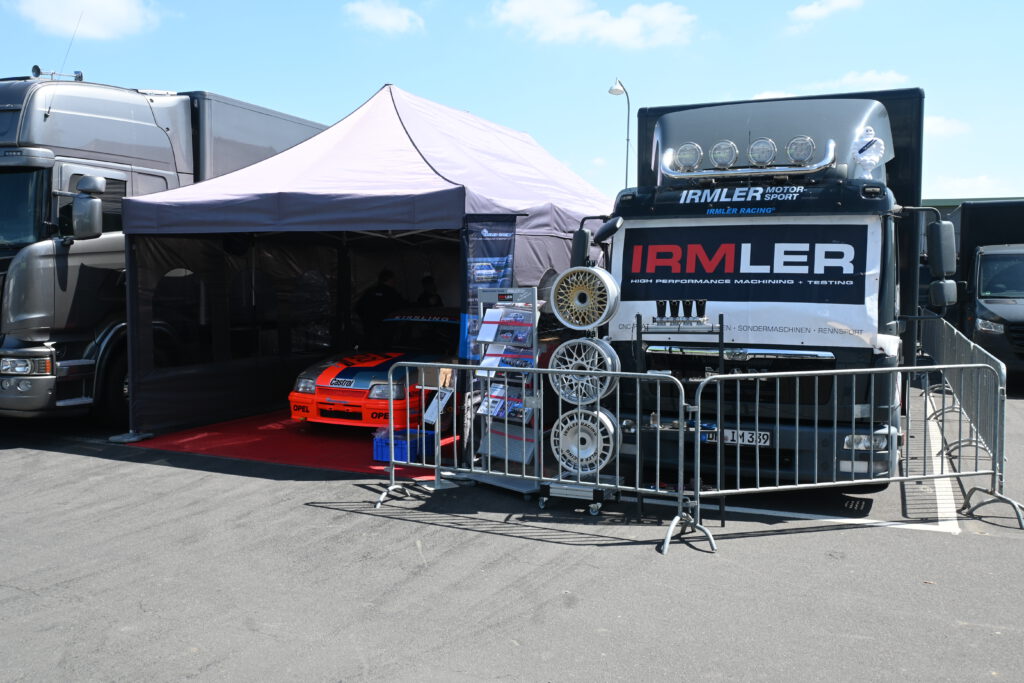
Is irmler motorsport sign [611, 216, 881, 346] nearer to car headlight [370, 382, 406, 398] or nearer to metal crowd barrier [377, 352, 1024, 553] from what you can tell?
metal crowd barrier [377, 352, 1024, 553]

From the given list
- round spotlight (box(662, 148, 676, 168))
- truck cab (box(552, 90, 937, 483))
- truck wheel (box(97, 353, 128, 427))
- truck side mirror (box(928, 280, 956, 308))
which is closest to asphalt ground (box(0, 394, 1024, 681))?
truck cab (box(552, 90, 937, 483))

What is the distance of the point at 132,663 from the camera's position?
3.93 meters

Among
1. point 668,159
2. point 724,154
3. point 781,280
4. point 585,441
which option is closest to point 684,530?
point 585,441

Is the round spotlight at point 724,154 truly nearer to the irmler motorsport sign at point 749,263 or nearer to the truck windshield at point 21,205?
the irmler motorsport sign at point 749,263


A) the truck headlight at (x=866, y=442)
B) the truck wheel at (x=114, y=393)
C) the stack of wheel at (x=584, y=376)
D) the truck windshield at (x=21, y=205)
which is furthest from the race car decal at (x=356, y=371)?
the truck headlight at (x=866, y=442)

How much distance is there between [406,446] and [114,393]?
4297 mm

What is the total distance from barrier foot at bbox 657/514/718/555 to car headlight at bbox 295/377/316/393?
15.5 feet

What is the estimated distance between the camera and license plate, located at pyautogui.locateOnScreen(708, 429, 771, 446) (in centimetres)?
638

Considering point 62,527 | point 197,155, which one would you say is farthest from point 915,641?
point 197,155

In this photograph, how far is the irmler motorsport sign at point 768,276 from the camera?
21.3 feet

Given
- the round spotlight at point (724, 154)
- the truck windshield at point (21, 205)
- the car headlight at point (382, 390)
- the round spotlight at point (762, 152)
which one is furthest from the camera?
the car headlight at point (382, 390)

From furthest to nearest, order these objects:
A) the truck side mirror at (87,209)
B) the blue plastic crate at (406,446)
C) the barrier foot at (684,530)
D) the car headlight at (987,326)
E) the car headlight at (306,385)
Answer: the car headlight at (987,326) → the car headlight at (306,385) → the truck side mirror at (87,209) → the blue plastic crate at (406,446) → the barrier foot at (684,530)

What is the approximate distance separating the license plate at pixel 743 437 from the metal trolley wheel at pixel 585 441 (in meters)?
0.72

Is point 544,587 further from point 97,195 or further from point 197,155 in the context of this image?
point 197,155
